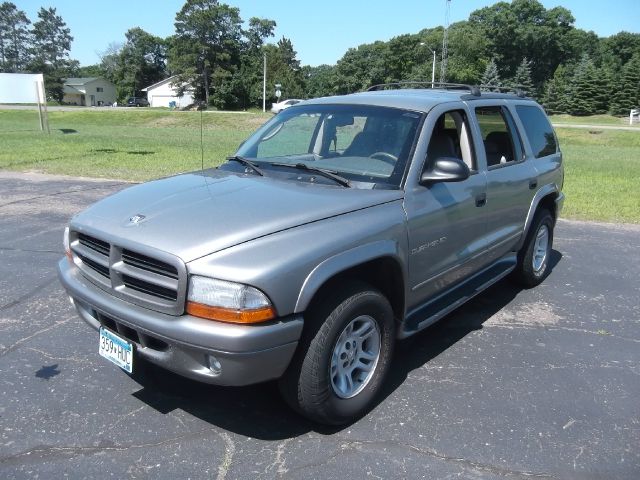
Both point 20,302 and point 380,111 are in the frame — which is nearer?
point 380,111

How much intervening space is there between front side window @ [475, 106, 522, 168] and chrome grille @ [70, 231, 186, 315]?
8.93 feet

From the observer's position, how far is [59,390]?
11.3ft

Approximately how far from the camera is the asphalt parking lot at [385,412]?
281 centimetres

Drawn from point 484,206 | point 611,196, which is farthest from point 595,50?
point 484,206

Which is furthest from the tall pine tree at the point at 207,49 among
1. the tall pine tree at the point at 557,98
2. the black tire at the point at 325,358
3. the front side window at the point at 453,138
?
the black tire at the point at 325,358

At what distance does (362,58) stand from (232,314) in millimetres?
106354

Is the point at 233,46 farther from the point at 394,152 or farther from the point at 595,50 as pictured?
the point at 394,152

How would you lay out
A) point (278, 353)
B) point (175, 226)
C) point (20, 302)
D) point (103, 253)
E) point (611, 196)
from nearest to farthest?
1. point (278, 353)
2. point (175, 226)
3. point (103, 253)
4. point (20, 302)
5. point (611, 196)

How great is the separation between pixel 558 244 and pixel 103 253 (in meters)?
6.15

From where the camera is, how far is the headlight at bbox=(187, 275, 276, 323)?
99.5 inches

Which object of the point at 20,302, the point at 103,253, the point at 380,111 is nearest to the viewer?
the point at 103,253

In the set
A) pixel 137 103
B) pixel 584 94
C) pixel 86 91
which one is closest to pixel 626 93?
pixel 584 94

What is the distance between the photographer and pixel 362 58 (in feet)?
338

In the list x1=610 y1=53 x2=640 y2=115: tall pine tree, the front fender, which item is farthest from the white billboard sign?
x1=610 y1=53 x2=640 y2=115: tall pine tree
